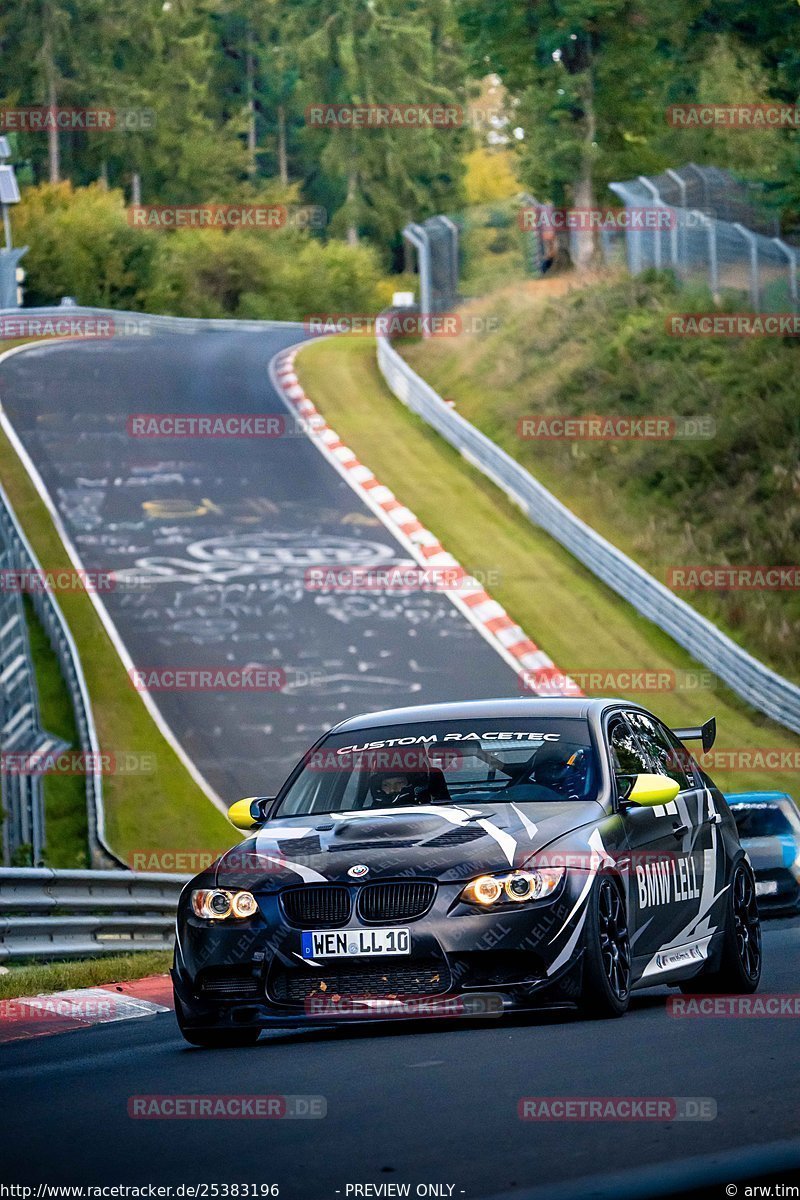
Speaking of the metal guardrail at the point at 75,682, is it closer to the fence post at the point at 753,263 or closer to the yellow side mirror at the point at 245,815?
the yellow side mirror at the point at 245,815

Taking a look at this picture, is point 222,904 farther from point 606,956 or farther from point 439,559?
point 439,559

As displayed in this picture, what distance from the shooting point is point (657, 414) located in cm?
4125

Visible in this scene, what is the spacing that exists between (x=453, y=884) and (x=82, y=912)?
19.8ft

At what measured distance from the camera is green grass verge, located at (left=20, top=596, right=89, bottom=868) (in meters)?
23.7

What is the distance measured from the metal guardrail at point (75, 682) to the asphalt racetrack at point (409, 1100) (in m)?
13.0

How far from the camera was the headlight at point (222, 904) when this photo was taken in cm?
841

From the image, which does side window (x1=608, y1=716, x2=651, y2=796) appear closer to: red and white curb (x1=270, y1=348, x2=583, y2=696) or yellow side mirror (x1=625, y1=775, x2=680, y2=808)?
yellow side mirror (x1=625, y1=775, x2=680, y2=808)

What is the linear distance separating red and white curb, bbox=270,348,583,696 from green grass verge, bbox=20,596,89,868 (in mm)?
6347

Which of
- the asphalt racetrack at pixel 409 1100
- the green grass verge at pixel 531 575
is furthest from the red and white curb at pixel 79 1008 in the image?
the green grass verge at pixel 531 575

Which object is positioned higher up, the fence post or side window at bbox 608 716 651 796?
side window at bbox 608 716 651 796

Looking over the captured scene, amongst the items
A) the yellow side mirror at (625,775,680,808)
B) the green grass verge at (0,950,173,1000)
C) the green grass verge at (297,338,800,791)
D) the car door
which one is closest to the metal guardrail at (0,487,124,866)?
the green grass verge at (297,338,800,791)

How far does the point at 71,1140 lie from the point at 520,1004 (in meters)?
2.66

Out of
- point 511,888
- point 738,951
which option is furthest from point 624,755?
point 511,888

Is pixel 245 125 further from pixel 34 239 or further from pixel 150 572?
pixel 150 572
